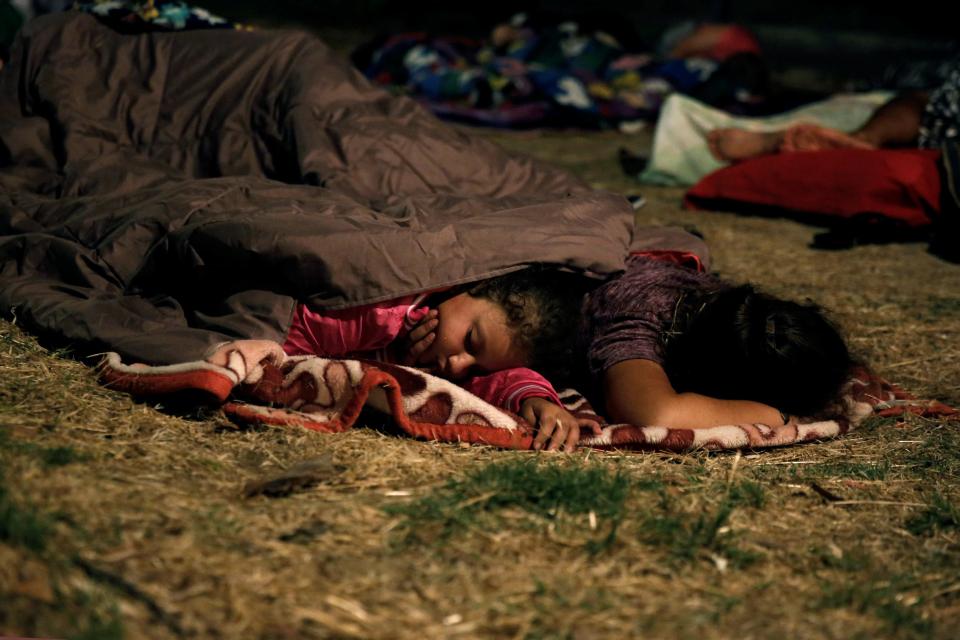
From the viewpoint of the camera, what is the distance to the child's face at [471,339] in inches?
112

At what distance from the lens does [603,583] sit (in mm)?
1879

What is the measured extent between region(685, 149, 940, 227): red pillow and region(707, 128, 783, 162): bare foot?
232mm

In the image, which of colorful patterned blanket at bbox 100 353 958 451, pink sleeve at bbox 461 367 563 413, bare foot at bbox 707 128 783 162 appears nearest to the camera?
colorful patterned blanket at bbox 100 353 958 451

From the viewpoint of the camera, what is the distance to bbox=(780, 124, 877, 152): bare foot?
5.54 metres

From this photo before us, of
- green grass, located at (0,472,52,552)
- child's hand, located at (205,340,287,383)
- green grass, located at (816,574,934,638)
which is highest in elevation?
green grass, located at (0,472,52,552)

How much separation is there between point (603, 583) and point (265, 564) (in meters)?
0.66

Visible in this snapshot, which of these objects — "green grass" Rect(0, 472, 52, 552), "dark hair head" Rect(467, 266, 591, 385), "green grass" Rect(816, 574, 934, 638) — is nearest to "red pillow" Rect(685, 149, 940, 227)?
"dark hair head" Rect(467, 266, 591, 385)

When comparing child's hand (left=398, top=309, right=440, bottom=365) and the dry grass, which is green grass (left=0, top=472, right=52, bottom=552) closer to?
the dry grass

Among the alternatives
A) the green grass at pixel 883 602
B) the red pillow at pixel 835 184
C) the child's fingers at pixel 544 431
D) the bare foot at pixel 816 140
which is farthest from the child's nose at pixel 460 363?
the bare foot at pixel 816 140

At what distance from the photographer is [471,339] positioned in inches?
112

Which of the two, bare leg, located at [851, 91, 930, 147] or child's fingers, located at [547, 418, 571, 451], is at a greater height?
bare leg, located at [851, 91, 930, 147]

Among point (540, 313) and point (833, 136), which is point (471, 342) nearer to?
point (540, 313)

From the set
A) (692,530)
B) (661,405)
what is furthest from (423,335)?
(692,530)

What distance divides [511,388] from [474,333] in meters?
0.20
